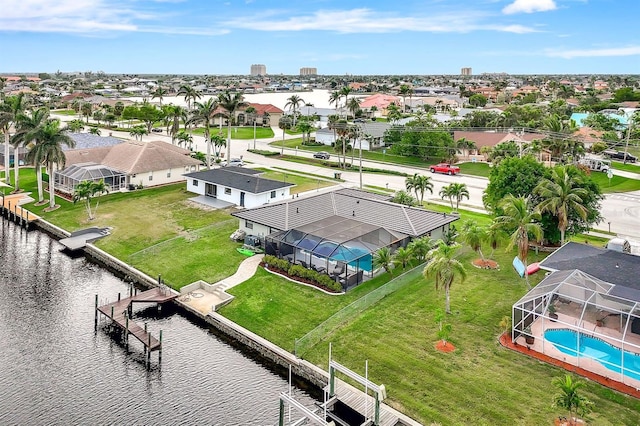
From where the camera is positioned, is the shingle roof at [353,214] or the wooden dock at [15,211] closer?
the shingle roof at [353,214]

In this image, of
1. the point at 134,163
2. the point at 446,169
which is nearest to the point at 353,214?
the point at 134,163

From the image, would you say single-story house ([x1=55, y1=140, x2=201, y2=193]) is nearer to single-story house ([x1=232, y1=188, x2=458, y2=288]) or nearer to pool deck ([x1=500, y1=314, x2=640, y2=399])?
single-story house ([x1=232, y1=188, x2=458, y2=288])

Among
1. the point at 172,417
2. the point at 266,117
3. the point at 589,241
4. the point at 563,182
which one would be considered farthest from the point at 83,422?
the point at 266,117

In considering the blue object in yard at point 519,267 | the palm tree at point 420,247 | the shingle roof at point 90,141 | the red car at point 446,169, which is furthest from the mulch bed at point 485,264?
the shingle roof at point 90,141

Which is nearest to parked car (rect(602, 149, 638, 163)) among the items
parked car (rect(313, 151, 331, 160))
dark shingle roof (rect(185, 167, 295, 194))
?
parked car (rect(313, 151, 331, 160))

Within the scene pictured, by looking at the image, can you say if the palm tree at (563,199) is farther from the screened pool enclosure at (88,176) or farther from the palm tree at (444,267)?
the screened pool enclosure at (88,176)

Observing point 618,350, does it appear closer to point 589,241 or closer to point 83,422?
point 589,241
